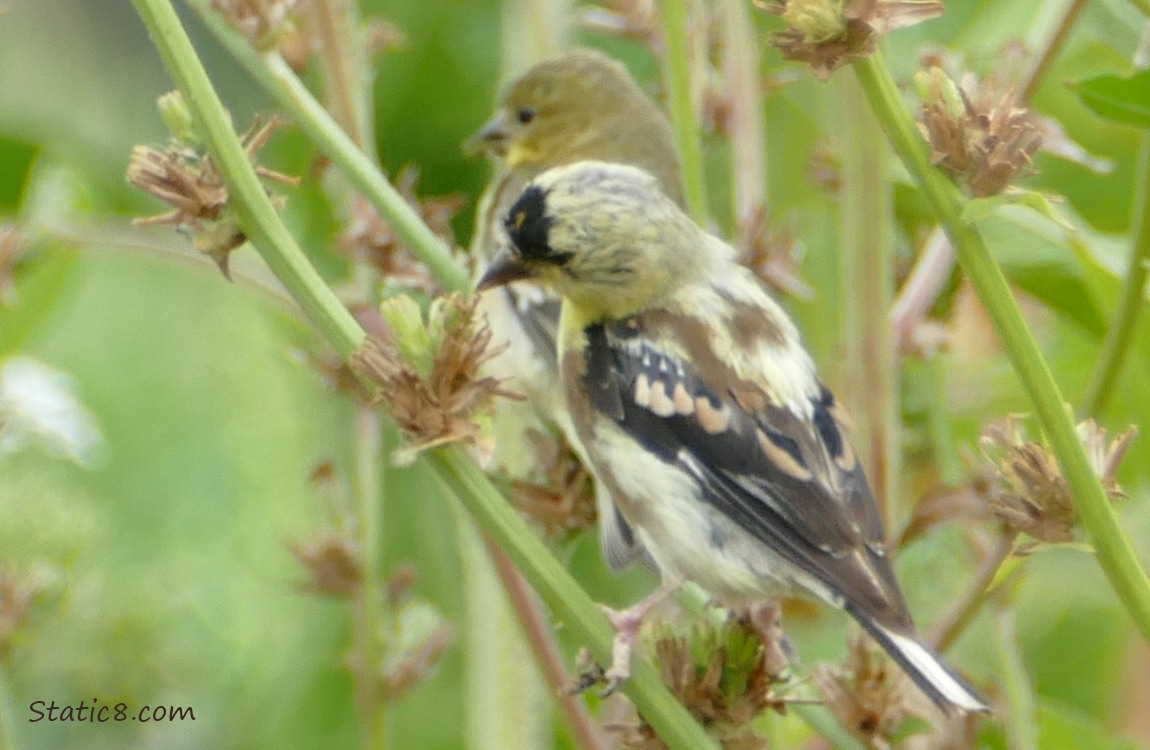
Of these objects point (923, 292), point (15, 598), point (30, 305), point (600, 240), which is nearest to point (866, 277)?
point (923, 292)

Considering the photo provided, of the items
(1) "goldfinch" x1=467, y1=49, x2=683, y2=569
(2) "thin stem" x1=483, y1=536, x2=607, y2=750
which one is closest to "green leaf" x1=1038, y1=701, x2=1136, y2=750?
(2) "thin stem" x1=483, y1=536, x2=607, y2=750

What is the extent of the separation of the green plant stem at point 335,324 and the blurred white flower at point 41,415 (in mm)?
377

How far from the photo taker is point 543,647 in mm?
1099

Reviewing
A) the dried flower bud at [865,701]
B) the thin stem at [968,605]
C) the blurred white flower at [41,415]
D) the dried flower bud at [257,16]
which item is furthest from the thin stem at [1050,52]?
the blurred white flower at [41,415]

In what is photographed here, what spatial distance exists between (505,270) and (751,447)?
0.27 meters

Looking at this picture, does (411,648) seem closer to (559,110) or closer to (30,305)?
(30,305)

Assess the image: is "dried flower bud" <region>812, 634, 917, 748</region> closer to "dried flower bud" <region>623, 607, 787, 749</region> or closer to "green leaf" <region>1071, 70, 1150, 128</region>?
"dried flower bud" <region>623, 607, 787, 749</region>

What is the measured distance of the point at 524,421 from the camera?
172 centimetres

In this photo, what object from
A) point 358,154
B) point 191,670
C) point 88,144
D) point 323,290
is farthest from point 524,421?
point 323,290

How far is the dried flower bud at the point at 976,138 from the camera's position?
0.74 metres

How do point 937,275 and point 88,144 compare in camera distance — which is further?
point 88,144

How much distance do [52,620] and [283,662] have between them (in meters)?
0.64

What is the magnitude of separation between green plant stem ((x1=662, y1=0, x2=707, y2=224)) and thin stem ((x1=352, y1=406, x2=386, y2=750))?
32 cm

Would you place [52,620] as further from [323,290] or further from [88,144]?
[88,144]
